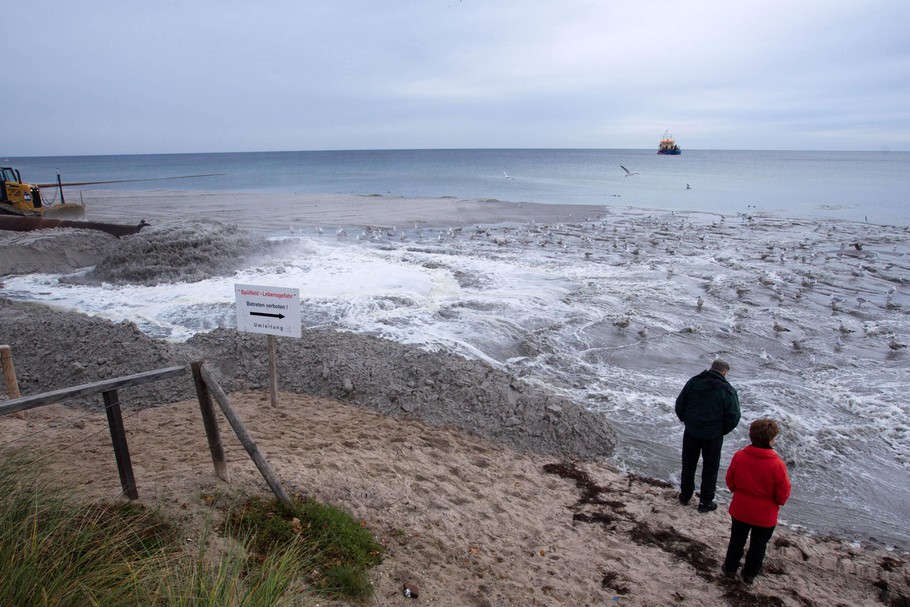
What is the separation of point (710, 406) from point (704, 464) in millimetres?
717

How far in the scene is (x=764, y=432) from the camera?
447 centimetres

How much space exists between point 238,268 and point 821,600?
1429cm

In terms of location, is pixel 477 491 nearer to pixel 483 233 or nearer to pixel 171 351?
pixel 171 351

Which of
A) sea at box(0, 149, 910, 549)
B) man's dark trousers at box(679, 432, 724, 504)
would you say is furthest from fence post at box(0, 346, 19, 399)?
man's dark trousers at box(679, 432, 724, 504)

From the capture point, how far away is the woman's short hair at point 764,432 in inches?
176

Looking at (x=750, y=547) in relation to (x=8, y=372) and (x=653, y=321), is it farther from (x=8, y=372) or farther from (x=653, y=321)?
(x=8, y=372)

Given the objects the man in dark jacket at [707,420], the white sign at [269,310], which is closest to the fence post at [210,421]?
the white sign at [269,310]

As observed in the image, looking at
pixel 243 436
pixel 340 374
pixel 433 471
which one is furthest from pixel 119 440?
pixel 340 374

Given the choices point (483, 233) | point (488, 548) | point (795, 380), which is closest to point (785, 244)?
point (483, 233)

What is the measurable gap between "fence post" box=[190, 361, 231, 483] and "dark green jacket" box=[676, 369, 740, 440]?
4.57m

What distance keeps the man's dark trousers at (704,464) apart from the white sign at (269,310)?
4740 millimetres

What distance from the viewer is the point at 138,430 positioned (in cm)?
667

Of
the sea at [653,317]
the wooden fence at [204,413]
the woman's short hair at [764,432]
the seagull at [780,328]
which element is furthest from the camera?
the seagull at [780,328]

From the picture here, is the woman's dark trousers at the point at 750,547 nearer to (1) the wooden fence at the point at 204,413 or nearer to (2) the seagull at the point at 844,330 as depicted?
(1) the wooden fence at the point at 204,413
